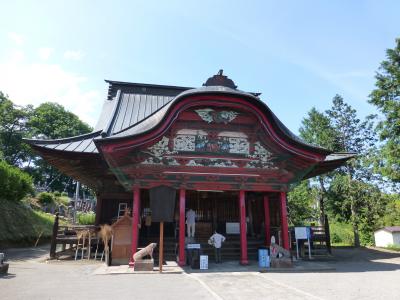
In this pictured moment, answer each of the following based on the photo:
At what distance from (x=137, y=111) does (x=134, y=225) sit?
8247 millimetres

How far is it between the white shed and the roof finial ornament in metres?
29.0

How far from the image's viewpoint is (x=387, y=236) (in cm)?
3206

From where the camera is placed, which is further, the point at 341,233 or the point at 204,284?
the point at 341,233

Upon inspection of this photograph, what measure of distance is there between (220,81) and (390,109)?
16331mm

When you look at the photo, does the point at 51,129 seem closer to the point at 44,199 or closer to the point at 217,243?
the point at 44,199

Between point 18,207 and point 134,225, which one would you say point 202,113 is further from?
point 18,207

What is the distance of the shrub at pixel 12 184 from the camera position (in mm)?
21969

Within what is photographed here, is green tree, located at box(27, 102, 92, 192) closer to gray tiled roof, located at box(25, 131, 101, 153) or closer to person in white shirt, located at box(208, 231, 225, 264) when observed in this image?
gray tiled roof, located at box(25, 131, 101, 153)

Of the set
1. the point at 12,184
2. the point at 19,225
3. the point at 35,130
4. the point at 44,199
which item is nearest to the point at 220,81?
the point at 19,225

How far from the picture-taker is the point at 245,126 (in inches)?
500

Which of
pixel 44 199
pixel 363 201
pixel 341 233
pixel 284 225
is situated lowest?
pixel 341 233

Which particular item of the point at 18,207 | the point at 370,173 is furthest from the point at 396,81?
the point at 18,207

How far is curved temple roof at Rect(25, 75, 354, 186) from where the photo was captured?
11309mm

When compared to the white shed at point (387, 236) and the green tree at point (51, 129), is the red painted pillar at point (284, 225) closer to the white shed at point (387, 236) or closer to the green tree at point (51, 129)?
the white shed at point (387, 236)
